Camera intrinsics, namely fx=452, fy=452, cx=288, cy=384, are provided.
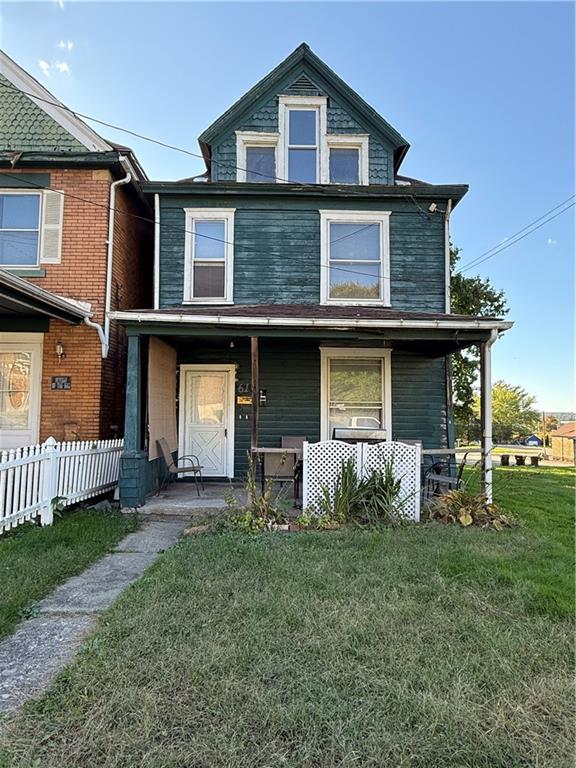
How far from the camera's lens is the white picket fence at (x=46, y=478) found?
5.38 m

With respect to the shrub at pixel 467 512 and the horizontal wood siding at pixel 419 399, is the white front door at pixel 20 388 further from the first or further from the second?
the shrub at pixel 467 512

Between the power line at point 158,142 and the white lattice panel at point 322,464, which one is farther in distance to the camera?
the power line at point 158,142

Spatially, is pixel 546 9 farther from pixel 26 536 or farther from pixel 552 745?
pixel 26 536

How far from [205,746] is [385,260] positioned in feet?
27.1

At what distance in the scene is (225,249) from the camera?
8875 mm

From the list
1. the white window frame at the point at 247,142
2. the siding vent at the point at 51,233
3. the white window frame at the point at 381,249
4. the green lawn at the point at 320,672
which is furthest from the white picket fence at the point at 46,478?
the white window frame at the point at 247,142

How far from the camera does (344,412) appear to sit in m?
9.05

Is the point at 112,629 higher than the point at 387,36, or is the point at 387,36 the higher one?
the point at 387,36

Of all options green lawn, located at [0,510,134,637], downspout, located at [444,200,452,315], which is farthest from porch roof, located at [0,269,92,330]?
downspout, located at [444,200,452,315]

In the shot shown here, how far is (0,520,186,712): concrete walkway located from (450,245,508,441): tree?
1331cm

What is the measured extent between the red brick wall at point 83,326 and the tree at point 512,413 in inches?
1660

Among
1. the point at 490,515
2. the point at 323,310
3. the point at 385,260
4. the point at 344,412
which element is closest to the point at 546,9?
the point at 385,260

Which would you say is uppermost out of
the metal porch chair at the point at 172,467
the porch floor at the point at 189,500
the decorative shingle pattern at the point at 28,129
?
the decorative shingle pattern at the point at 28,129

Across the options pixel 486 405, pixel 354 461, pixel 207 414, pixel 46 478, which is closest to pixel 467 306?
pixel 486 405
